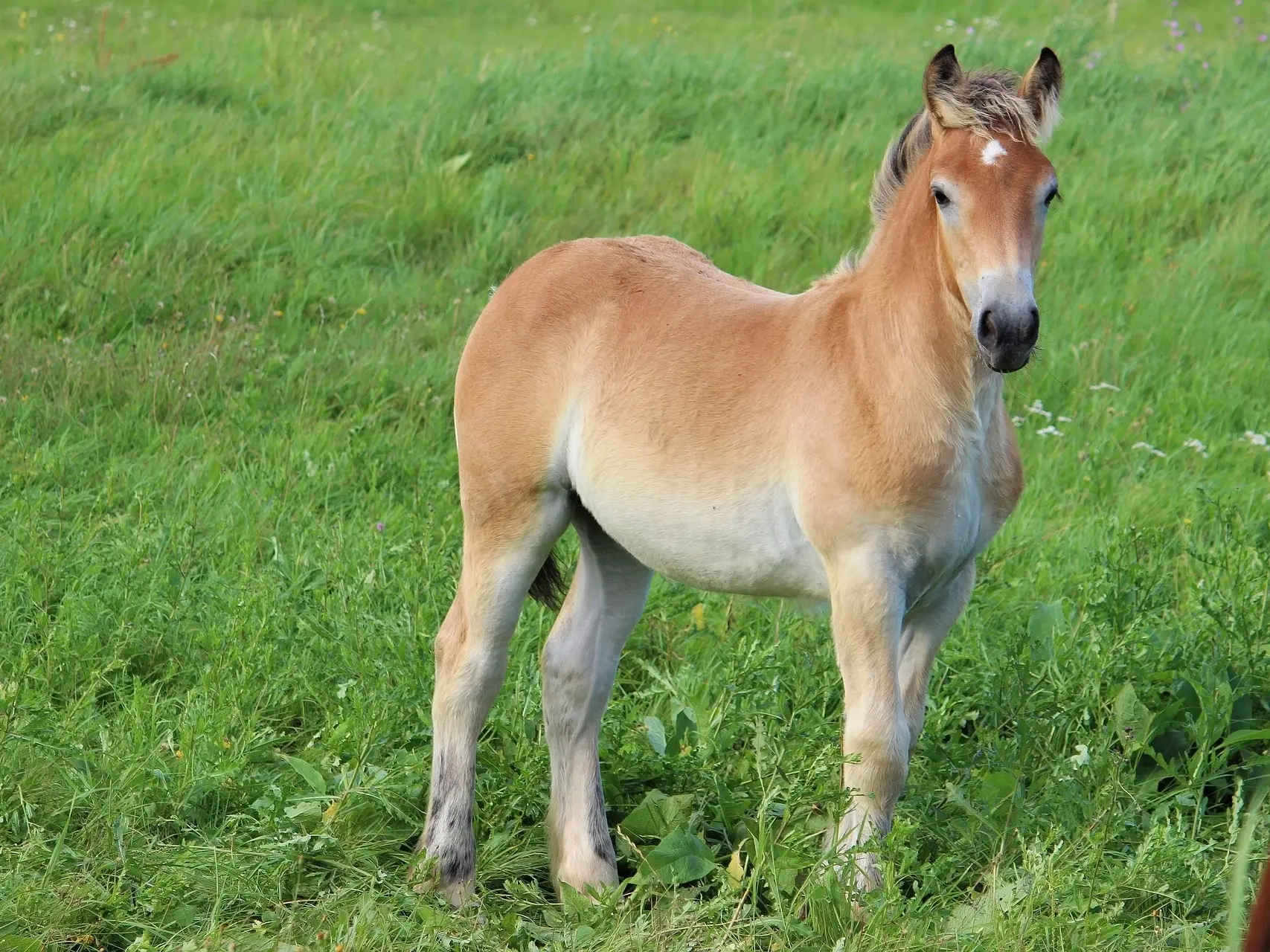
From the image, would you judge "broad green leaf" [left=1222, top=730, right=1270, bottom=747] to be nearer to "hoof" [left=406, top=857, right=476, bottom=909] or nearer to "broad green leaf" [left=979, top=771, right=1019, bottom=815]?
"broad green leaf" [left=979, top=771, right=1019, bottom=815]

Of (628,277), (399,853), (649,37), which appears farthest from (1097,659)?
(649,37)

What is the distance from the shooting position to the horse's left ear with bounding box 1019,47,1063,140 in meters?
3.04

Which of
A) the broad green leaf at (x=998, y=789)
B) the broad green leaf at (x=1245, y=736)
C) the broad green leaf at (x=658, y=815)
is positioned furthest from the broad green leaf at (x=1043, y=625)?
the broad green leaf at (x=658, y=815)

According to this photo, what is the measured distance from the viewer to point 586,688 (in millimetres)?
3781

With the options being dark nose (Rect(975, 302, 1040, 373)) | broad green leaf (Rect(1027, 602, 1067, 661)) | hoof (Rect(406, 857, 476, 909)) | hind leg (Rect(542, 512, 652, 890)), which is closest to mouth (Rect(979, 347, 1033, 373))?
dark nose (Rect(975, 302, 1040, 373))

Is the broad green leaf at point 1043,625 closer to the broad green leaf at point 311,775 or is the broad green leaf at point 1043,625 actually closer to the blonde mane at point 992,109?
the blonde mane at point 992,109

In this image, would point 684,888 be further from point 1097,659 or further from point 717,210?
point 717,210

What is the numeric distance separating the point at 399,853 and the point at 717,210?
191 inches

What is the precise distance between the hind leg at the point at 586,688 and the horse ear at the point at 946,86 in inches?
59.3

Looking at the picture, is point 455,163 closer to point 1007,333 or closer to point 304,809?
point 304,809

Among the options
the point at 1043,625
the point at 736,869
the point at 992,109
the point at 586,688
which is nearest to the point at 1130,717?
the point at 1043,625

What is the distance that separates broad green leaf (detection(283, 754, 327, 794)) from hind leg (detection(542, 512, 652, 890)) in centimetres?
64

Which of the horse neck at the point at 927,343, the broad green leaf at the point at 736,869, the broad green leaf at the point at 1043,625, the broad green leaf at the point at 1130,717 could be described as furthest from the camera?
the broad green leaf at the point at 1043,625

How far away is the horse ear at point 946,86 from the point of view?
9.77ft
